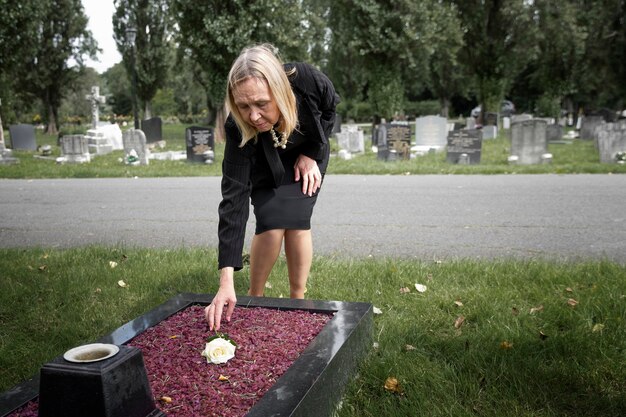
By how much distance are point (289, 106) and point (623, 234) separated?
4960 mm

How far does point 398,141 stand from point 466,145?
1.88 meters

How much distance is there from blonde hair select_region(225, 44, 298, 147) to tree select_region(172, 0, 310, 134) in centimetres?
2168

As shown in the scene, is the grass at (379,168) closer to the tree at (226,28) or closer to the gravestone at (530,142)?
the gravestone at (530,142)

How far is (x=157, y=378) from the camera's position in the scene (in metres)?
2.43

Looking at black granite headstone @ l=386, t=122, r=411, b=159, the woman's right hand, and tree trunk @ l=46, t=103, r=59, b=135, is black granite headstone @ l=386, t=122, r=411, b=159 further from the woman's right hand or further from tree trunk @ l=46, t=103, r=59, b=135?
tree trunk @ l=46, t=103, r=59, b=135

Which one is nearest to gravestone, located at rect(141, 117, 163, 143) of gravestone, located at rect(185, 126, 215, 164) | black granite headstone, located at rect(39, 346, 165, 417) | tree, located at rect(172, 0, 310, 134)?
tree, located at rect(172, 0, 310, 134)

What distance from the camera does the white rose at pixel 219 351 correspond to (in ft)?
8.23

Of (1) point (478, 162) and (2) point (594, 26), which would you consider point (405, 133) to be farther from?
(2) point (594, 26)

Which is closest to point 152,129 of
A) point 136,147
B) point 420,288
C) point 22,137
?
point 22,137

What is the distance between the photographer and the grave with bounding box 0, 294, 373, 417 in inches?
82.7

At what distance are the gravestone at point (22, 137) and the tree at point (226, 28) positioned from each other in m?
7.79

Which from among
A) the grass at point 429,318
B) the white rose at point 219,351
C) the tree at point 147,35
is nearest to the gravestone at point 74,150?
the grass at point 429,318

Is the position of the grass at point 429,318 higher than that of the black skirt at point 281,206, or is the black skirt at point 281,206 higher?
the black skirt at point 281,206

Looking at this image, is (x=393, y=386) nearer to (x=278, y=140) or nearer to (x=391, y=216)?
(x=278, y=140)
